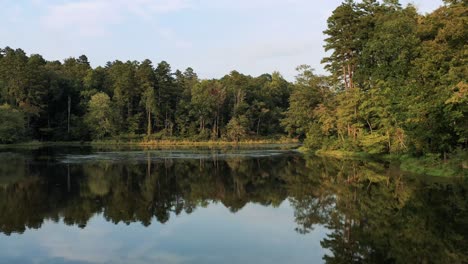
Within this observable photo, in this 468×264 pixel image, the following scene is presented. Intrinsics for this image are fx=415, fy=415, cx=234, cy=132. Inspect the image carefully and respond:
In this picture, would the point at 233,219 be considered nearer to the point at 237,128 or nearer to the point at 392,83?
the point at 392,83

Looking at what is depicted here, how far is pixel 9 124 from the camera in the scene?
176 ft

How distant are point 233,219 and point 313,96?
37.8 meters

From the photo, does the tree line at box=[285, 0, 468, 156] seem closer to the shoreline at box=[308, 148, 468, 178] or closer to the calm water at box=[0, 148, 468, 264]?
the shoreline at box=[308, 148, 468, 178]

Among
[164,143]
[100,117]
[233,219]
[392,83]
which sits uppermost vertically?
[392,83]

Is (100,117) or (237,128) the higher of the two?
(100,117)

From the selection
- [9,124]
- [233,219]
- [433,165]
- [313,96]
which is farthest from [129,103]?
[233,219]

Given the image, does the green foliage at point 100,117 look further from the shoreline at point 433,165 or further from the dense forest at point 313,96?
the shoreline at point 433,165

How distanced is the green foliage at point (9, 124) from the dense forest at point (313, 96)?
0.17 m

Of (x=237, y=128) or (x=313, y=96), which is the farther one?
(x=237, y=128)

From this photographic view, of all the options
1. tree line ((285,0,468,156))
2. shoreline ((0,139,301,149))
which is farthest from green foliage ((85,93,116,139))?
tree line ((285,0,468,156))

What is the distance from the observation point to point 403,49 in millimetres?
28906

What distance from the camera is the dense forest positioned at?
2294 centimetres

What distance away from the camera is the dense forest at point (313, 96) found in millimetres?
22938

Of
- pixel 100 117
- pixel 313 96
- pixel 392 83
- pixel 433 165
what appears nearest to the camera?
pixel 433 165
